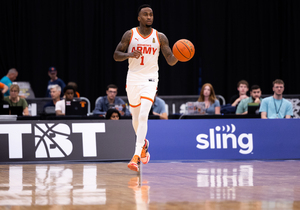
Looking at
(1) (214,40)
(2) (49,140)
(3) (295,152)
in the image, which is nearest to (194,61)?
(1) (214,40)

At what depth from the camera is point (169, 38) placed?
16047 mm

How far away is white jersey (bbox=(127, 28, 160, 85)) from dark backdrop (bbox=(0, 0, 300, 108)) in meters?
9.39

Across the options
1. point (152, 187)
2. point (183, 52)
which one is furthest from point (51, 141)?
point (152, 187)

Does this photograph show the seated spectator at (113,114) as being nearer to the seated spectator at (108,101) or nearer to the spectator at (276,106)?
the seated spectator at (108,101)

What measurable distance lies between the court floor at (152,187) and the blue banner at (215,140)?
1.19m

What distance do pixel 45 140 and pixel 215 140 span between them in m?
3.24

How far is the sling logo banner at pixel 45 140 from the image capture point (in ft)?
26.5

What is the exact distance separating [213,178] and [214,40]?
1151cm

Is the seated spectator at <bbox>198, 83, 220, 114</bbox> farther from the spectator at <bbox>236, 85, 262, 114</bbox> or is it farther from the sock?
the sock

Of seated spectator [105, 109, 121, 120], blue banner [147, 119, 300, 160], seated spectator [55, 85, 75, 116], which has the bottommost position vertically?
blue banner [147, 119, 300, 160]

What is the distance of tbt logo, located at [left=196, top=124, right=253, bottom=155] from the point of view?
27.7ft

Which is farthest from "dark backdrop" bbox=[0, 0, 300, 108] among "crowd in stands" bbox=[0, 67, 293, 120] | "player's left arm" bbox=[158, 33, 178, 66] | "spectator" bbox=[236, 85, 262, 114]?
"player's left arm" bbox=[158, 33, 178, 66]

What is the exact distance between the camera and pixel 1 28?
51.7ft

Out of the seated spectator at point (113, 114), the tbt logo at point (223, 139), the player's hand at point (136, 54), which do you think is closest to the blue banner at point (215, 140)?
the tbt logo at point (223, 139)
